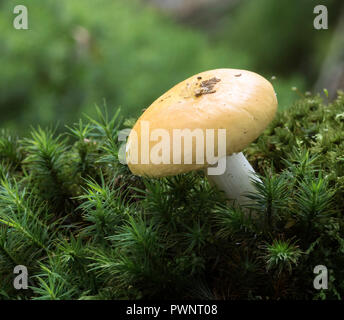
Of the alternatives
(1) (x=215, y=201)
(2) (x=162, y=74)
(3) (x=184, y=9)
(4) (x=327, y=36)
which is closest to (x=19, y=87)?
(2) (x=162, y=74)

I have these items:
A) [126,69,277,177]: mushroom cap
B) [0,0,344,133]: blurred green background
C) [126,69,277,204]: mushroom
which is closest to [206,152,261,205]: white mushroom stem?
[126,69,277,204]: mushroom

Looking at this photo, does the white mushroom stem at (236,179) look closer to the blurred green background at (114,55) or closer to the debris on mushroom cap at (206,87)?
the debris on mushroom cap at (206,87)

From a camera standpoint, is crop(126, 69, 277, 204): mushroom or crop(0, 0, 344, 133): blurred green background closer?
crop(126, 69, 277, 204): mushroom

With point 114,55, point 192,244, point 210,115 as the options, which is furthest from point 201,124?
point 114,55

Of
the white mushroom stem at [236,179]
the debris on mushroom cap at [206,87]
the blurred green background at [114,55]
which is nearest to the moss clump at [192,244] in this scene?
the white mushroom stem at [236,179]

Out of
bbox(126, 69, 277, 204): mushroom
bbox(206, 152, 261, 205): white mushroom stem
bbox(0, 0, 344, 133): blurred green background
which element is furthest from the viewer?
bbox(0, 0, 344, 133): blurred green background

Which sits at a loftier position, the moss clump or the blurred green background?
the blurred green background

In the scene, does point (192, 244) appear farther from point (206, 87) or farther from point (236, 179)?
point (206, 87)

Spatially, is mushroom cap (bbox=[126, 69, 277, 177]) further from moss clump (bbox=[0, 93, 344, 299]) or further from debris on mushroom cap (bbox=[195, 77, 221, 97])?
moss clump (bbox=[0, 93, 344, 299])
